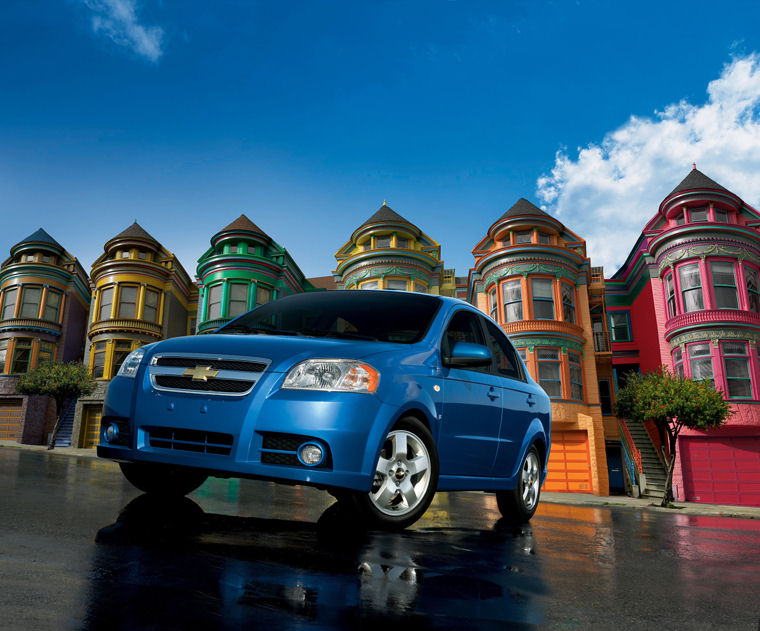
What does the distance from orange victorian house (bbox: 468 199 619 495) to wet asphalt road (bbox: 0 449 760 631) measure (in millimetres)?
20392

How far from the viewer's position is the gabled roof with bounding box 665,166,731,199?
87.3 feet

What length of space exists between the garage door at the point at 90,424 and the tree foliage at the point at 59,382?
5.52ft

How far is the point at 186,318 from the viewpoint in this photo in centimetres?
3953

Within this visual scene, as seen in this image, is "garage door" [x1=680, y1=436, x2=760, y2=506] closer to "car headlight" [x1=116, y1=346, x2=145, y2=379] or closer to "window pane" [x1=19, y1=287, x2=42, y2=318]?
"car headlight" [x1=116, y1=346, x2=145, y2=379]

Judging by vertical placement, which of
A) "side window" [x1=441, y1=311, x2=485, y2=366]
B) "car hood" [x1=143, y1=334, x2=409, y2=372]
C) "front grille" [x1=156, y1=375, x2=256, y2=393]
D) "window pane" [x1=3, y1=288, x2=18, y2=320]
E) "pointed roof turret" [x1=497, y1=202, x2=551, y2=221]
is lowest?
"front grille" [x1=156, y1=375, x2=256, y2=393]

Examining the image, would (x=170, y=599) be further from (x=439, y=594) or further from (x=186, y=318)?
(x=186, y=318)

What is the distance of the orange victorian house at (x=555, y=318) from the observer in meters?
24.9

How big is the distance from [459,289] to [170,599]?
108ft

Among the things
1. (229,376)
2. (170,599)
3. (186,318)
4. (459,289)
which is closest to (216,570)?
(170,599)

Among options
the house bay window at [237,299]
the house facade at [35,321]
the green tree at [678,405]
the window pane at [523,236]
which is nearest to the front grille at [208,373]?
the green tree at [678,405]

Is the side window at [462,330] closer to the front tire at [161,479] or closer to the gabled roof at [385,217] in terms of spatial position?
the front tire at [161,479]

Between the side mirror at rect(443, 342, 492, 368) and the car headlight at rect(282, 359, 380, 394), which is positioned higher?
the side mirror at rect(443, 342, 492, 368)

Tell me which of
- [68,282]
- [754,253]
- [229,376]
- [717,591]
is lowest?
[717,591]

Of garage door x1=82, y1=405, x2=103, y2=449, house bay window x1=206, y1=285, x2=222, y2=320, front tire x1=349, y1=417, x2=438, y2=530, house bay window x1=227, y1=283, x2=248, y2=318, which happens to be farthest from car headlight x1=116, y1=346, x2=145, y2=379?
garage door x1=82, y1=405, x2=103, y2=449
